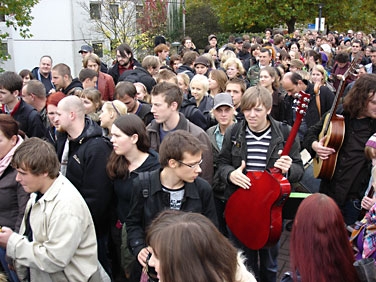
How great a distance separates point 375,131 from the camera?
4.39m

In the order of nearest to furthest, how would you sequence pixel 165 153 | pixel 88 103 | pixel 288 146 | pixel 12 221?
pixel 165 153
pixel 12 221
pixel 288 146
pixel 88 103

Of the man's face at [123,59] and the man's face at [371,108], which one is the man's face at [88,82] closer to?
the man's face at [123,59]

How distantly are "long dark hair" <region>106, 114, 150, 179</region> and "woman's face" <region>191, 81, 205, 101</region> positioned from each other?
2.45 metres

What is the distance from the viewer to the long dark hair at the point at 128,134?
3.89 meters

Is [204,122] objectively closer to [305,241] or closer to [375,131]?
[375,131]

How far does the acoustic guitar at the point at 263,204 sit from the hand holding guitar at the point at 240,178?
0.15 feet

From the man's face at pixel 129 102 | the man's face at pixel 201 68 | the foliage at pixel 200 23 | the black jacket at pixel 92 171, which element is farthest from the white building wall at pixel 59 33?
the black jacket at pixel 92 171

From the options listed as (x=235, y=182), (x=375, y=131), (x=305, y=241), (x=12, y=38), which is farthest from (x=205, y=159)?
(x=12, y=38)

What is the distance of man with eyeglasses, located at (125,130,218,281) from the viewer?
332 cm

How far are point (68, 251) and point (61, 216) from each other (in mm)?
247

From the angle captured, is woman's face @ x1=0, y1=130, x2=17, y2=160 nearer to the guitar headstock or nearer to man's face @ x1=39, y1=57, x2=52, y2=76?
the guitar headstock

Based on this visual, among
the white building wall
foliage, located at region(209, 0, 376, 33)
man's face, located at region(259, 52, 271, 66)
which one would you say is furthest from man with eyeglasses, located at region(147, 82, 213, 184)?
foliage, located at region(209, 0, 376, 33)

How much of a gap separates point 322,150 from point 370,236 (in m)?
1.55

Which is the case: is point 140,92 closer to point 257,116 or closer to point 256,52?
point 257,116
